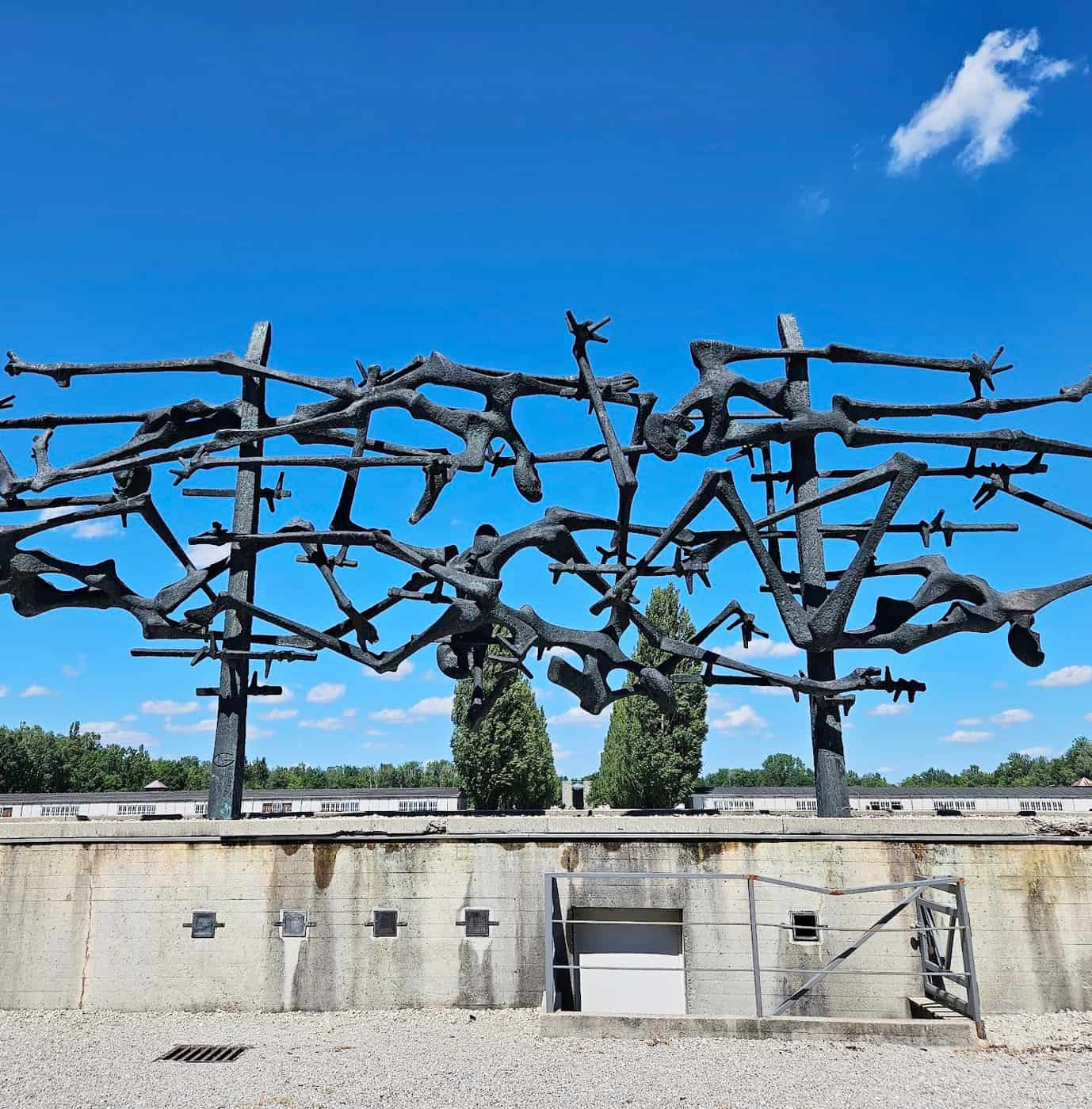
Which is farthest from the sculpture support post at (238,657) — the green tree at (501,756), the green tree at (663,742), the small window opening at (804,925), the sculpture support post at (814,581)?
the green tree at (663,742)

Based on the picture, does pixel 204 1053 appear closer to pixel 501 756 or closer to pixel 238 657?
pixel 238 657

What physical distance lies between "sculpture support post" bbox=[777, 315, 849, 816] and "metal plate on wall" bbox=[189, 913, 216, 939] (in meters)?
9.42

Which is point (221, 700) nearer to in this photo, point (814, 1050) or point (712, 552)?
point (712, 552)

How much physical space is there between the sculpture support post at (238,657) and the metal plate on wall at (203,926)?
5.63ft

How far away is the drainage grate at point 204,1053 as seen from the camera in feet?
34.8

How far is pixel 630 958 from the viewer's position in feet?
43.1

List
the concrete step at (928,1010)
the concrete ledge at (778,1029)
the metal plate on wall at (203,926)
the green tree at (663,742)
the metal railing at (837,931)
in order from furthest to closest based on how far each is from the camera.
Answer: the green tree at (663,742) < the metal plate on wall at (203,926) < the concrete step at (928,1010) < the metal railing at (837,931) < the concrete ledge at (778,1029)

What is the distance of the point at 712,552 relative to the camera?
1550 cm

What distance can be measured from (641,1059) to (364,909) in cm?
490

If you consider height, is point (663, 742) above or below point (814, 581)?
below

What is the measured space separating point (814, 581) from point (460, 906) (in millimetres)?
7651

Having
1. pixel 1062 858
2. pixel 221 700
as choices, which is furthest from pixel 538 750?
pixel 1062 858

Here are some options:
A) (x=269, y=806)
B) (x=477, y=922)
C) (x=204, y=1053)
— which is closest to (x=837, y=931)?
(x=477, y=922)

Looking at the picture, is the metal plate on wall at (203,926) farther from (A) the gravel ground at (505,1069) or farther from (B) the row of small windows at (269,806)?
(B) the row of small windows at (269,806)
